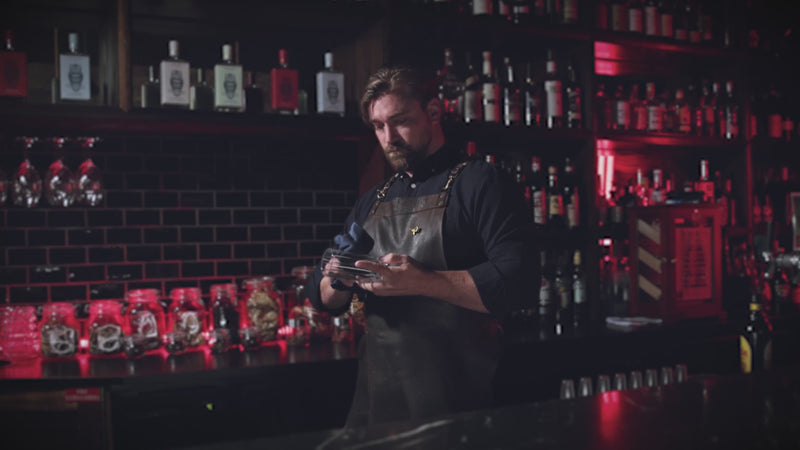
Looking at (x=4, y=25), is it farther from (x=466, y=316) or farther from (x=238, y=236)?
(x=466, y=316)

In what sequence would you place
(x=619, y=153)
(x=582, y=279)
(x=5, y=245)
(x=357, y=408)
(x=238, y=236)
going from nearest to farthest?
(x=357, y=408) → (x=5, y=245) → (x=238, y=236) → (x=582, y=279) → (x=619, y=153)

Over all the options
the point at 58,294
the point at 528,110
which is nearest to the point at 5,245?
the point at 58,294

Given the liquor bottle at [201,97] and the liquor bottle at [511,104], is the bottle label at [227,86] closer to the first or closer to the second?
the liquor bottle at [201,97]

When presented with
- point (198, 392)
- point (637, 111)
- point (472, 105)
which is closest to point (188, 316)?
point (198, 392)

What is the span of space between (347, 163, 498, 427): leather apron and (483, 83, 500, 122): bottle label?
110 centimetres

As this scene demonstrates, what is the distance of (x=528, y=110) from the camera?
3293 mm

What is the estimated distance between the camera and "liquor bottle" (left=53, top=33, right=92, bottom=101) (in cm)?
250

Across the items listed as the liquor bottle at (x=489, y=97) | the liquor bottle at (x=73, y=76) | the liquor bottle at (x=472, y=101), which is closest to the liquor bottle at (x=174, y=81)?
the liquor bottle at (x=73, y=76)

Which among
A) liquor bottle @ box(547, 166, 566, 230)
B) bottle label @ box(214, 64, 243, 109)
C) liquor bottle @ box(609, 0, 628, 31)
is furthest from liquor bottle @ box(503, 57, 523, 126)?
bottle label @ box(214, 64, 243, 109)

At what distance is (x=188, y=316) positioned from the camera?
8.64 feet

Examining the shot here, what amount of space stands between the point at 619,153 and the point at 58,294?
3047mm

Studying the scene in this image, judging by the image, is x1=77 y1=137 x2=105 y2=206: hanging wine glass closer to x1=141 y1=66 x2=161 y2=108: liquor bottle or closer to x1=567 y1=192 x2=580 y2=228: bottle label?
x1=141 y1=66 x2=161 y2=108: liquor bottle

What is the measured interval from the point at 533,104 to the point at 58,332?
7.56 feet

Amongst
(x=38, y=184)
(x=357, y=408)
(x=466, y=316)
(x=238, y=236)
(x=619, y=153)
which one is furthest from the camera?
(x=619, y=153)
